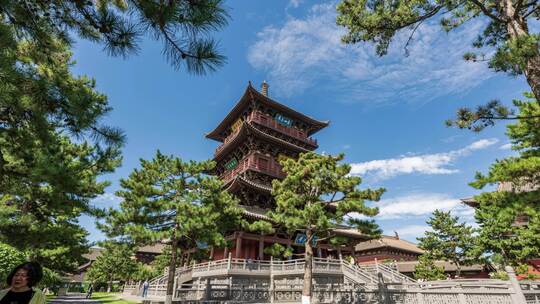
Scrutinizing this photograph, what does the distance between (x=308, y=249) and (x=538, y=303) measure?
8.86m

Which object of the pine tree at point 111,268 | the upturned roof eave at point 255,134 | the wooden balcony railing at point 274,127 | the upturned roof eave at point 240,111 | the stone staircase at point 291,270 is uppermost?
the upturned roof eave at point 240,111

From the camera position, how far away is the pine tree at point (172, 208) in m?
12.9

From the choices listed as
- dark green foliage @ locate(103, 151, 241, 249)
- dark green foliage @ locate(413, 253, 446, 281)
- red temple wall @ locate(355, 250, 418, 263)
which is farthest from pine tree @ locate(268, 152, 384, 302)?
red temple wall @ locate(355, 250, 418, 263)

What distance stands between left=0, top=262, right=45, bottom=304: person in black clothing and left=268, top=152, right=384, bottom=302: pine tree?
10.3m

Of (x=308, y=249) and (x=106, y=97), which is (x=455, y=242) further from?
(x=106, y=97)

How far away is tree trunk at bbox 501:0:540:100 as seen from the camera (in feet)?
18.7

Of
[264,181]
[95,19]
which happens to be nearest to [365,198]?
[264,181]

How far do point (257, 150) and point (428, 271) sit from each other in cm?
1893

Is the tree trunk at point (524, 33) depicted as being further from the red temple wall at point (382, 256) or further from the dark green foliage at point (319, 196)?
the red temple wall at point (382, 256)

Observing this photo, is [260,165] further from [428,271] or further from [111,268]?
[111,268]

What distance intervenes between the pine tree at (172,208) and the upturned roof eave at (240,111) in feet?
39.9

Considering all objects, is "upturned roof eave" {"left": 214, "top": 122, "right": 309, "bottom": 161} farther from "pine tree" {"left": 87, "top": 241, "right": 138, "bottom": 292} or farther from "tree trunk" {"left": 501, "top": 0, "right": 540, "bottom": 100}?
"pine tree" {"left": 87, "top": 241, "right": 138, "bottom": 292}

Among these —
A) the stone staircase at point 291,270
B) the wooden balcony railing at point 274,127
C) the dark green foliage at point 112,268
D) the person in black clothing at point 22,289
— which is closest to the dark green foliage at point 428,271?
the stone staircase at point 291,270

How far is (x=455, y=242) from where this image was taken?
24.8 metres
